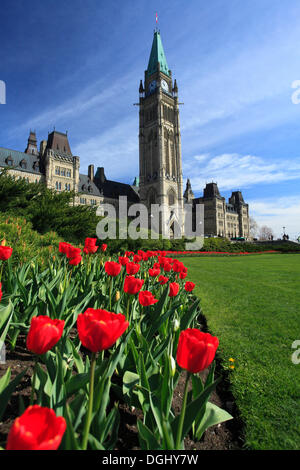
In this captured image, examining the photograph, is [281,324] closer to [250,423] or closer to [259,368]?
[259,368]

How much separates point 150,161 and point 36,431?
57.1 meters

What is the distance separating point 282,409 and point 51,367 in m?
1.61

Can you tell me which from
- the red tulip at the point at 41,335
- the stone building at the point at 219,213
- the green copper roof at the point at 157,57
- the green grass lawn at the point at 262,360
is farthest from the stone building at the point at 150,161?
the red tulip at the point at 41,335

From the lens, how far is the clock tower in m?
51.9

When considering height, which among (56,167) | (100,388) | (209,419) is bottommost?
(209,419)

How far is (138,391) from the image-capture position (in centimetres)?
145

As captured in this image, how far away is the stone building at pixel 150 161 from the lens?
46500 millimetres

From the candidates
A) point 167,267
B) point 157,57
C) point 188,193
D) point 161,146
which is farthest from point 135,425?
point 188,193

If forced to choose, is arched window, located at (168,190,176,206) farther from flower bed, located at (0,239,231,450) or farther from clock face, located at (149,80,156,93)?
flower bed, located at (0,239,231,450)

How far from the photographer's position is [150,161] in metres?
54.9

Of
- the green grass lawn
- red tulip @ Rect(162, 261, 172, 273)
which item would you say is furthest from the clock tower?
red tulip @ Rect(162, 261, 172, 273)

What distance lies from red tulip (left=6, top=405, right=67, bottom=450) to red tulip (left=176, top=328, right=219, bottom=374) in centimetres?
48

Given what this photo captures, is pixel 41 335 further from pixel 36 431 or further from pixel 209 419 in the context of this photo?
pixel 209 419

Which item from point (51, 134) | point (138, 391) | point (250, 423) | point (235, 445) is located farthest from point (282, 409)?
point (51, 134)
